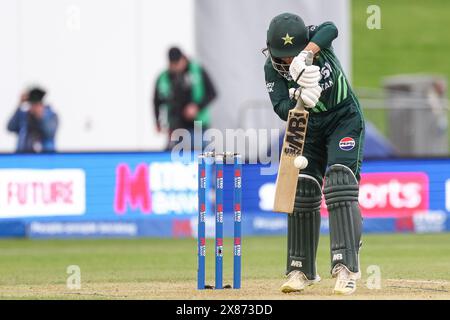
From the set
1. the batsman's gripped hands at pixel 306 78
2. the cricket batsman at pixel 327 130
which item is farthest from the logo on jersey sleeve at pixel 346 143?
the batsman's gripped hands at pixel 306 78

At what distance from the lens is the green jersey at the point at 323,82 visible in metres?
9.28

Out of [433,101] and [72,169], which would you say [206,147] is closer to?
[72,169]

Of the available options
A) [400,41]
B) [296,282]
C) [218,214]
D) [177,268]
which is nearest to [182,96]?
[177,268]

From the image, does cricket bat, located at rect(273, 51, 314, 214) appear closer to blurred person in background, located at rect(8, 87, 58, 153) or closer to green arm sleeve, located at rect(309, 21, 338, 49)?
green arm sleeve, located at rect(309, 21, 338, 49)

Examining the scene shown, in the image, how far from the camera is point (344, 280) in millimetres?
9281

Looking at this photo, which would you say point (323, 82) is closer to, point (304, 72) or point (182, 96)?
point (304, 72)

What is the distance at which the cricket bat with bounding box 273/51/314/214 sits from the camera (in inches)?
362

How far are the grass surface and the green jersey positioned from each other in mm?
27157

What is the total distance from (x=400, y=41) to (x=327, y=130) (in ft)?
99.5

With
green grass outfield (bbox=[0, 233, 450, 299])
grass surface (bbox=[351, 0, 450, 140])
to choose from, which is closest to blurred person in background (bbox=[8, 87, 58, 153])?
green grass outfield (bbox=[0, 233, 450, 299])

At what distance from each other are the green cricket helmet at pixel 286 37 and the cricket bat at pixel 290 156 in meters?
0.39

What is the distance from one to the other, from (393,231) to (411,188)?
69cm

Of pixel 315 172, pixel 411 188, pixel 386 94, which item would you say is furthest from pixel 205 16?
pixel 315 172

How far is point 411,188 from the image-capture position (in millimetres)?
18141
